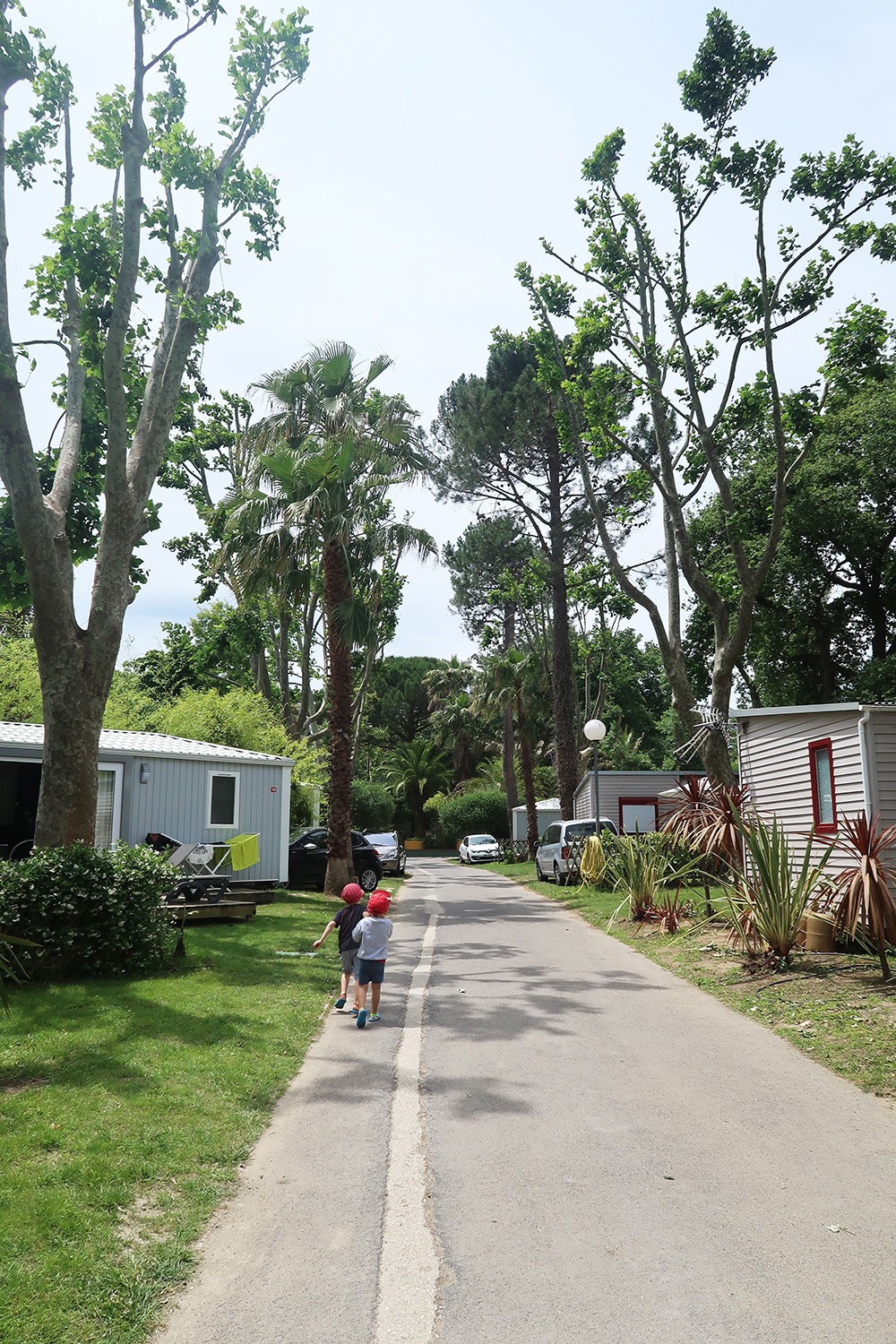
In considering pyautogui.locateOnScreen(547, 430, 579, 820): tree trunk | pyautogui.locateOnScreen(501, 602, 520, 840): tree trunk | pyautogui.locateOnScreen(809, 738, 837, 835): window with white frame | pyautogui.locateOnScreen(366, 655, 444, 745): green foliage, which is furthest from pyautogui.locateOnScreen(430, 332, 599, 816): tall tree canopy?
pyautogui.locateOnScreen(366, 655, 444, 745): green foliage

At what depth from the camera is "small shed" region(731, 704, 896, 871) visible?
12.7 metres

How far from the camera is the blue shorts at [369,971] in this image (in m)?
8.20

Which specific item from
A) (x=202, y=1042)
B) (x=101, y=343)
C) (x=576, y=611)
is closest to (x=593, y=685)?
(x=576, y=611)

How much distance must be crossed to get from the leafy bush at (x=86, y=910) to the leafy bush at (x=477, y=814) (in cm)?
4457

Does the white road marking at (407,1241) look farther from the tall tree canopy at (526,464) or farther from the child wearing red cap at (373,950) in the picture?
the tall tree canopy at (526,464)

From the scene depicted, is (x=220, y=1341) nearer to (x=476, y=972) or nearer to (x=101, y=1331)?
(x=101, y=1331)

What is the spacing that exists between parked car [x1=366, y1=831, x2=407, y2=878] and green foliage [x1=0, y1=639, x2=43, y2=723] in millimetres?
11015

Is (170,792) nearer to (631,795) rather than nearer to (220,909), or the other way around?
A: (220,909)

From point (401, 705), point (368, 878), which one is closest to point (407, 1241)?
point (368, 878)

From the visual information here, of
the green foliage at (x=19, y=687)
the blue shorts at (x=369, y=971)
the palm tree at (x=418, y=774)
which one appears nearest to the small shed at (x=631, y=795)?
A: the green foliage at (x=19, y=687)

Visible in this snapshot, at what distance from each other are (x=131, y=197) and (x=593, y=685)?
41860 millimetres

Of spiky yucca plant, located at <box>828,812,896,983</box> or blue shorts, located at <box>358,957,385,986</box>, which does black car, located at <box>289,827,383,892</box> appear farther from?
blue shorts, located at <box>358,957,385,986</box>

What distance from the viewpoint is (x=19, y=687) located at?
90.7ft

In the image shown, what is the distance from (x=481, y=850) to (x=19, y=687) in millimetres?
21963
